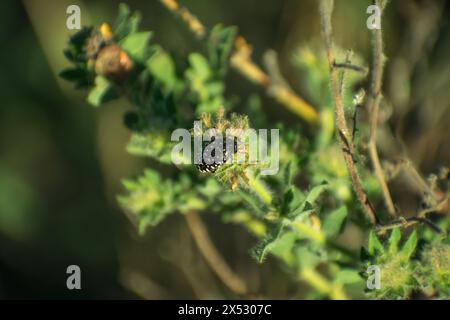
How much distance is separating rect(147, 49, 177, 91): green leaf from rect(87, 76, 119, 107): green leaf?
14cm

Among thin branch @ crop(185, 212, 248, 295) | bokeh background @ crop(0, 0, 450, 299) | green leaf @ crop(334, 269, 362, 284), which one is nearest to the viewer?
green leaf @ crop(334, 269, 362, 284)

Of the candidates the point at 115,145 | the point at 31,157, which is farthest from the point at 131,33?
the point at 31,157

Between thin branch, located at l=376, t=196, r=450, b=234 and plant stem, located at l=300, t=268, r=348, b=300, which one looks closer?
thin branch, located at l=376, t=196, r=450, b=234

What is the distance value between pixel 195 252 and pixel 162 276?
7.2 inches

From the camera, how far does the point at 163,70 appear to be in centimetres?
153

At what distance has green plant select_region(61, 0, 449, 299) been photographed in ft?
3.88

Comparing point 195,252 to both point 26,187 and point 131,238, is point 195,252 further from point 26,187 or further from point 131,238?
point 26,187

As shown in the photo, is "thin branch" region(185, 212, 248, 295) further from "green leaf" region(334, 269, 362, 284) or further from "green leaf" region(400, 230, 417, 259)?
"green leaf" region(400, 230, 417, 259)

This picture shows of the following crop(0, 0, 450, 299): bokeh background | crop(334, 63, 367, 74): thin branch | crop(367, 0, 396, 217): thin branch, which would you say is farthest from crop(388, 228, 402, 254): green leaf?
crop(0, 0, 450, 299): bokeh background

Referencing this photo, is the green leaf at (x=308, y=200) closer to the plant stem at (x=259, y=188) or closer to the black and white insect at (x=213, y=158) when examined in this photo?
the plant stem at (x=259, y=188)

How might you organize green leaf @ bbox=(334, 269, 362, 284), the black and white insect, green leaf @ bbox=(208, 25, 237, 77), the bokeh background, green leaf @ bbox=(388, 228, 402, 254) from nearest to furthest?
1. the black and white insect
2. green leaf @ bbox=(388, 228, 402, 254)
3. green leaf @ bbox=(334, 269, 362, 284)
4. green leaf @ bbox=(208, 25, 237, 77)
5. the bokeh background

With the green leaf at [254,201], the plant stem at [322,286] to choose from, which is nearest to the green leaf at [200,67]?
the green leaf at [254,201]

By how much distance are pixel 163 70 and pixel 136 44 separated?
0.50ft

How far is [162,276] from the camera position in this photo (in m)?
2.34
